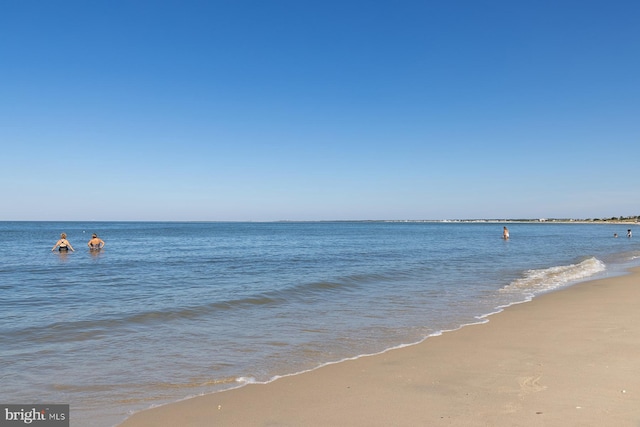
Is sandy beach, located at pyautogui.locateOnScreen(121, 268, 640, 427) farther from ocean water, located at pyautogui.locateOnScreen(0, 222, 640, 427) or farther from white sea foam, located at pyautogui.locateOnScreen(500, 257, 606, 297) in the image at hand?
white sea foam, located at pyautogui.locateOnScreen(500, 257, 606, 297)

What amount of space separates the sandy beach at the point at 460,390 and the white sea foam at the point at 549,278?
684 centimetres

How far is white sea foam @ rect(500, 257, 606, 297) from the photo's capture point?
1523 cm

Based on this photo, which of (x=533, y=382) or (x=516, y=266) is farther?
Result: (x=516, y=266)

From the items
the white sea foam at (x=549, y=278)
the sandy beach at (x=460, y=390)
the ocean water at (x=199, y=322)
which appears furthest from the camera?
the white sea foam at (x=549, y=278)

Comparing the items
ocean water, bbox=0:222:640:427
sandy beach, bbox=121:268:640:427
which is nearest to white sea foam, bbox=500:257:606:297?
ocean water, bbox=0:222:640:427

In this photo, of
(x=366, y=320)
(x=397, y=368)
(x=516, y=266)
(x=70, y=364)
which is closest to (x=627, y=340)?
(x=397, y=368)

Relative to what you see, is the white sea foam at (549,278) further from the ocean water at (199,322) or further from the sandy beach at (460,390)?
the sandy beach at (460,390)

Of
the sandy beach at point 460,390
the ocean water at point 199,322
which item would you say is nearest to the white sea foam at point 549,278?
the ocean water at point 199,322

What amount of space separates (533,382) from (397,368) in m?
1.88

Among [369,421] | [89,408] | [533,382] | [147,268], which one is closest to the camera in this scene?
[369,421]

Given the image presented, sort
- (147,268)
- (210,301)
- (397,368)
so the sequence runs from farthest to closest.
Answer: (147,268)
(210,301)
(397,368)

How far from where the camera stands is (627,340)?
7.56 m

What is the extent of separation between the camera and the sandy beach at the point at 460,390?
15.3 ft

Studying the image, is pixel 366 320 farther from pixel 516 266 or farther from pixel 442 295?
pixel 516 266
